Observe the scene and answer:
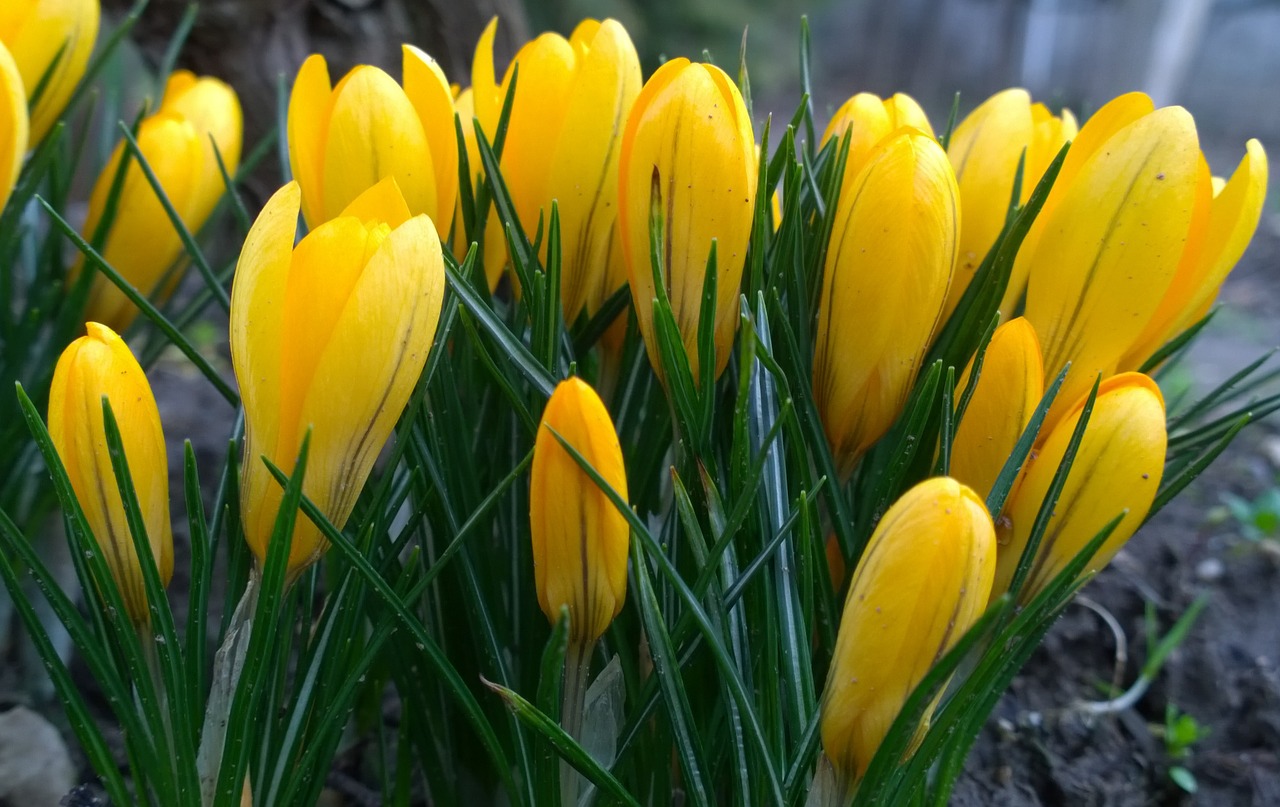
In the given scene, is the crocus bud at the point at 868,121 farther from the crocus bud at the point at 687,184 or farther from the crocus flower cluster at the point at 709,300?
the crocus bud at the point at 687,184

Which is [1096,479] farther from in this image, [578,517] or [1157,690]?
[1157,690]

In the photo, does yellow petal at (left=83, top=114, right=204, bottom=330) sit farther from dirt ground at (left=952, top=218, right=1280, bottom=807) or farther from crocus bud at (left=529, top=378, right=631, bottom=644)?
dirt ground at (left=952, top=218, right=1280, bottom=807)

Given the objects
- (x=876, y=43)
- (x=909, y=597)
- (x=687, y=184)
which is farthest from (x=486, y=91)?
(x=876, y=43)

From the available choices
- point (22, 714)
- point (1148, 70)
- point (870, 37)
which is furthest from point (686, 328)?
point (870, 37)

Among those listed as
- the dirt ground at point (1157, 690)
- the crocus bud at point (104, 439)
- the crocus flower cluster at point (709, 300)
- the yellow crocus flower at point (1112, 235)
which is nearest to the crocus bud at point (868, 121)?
the crocus flower cluster at point (709, 300)

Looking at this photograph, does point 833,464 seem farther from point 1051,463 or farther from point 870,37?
point 870,37
